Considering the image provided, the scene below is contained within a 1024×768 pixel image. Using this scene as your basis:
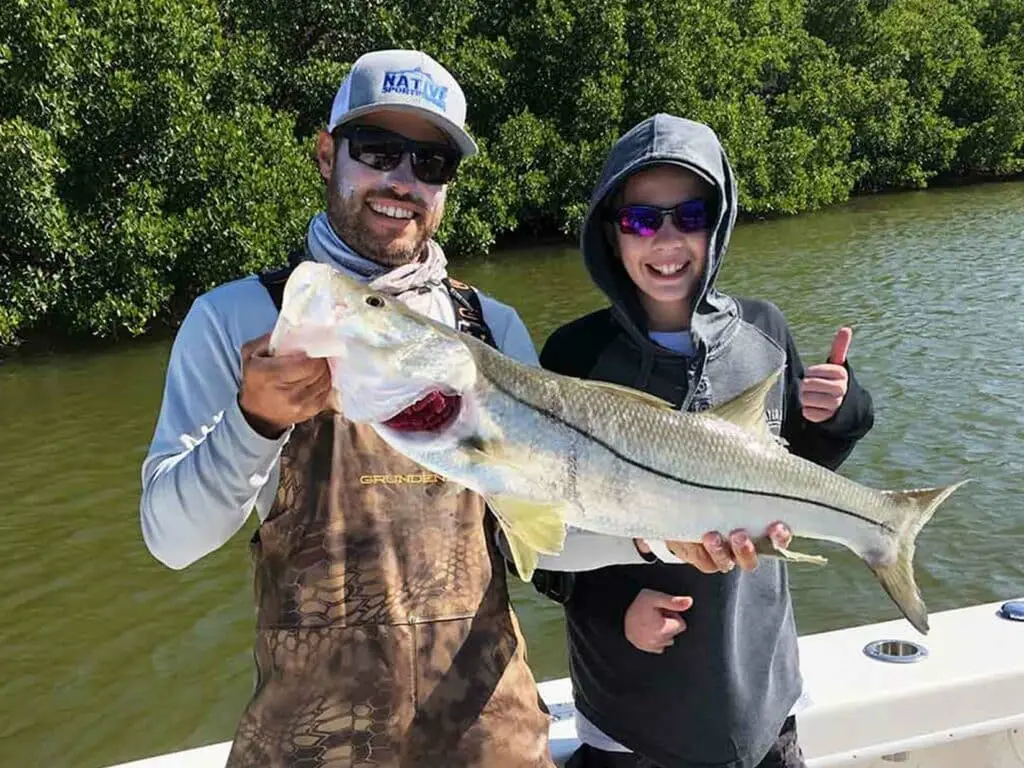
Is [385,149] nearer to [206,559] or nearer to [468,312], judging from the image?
[468,312]

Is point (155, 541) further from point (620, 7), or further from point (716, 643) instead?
point (620, 7)

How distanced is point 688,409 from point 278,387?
4.03ft

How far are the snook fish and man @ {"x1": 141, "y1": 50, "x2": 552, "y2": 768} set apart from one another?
106 millimetres

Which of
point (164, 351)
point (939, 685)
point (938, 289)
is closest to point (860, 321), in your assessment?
point (938, 289)

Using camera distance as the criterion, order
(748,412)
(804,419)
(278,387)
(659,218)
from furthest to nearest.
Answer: (804,419)
(659,218)
(748,412)
(278,387)

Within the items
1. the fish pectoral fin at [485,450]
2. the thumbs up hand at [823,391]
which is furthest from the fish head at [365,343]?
the thumbs up hand at [823,391]

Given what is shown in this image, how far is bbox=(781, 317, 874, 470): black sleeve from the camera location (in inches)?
104

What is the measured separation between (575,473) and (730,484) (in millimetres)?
404

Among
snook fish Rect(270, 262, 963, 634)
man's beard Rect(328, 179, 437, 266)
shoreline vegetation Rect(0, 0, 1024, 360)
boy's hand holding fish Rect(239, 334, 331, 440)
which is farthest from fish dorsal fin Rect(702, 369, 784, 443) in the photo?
shoreline vegetation Rect(0, 0, 1024, 360)

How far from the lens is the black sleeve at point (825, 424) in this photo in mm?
2645

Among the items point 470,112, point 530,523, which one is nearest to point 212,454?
point 530,523

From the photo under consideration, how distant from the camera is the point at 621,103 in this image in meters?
27.2

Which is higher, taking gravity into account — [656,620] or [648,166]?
[648,166]

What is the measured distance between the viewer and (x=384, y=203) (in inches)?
93.4
